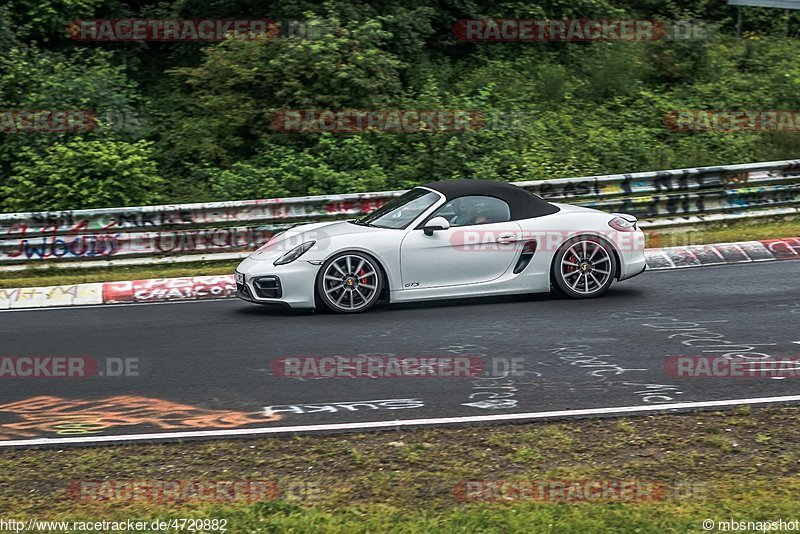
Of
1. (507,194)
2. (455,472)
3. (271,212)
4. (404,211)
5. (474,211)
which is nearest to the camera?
(455,472)

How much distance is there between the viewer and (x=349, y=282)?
421 inches

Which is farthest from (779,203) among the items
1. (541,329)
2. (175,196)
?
(175,196)

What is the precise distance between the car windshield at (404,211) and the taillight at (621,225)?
1.93 metres

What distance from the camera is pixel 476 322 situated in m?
10.1

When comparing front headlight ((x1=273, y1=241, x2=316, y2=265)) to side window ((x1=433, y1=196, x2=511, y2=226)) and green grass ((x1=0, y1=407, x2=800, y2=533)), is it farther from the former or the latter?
green grass ((x1=0, y1=407, x2=800, y2=533))

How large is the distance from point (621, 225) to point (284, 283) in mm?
3708

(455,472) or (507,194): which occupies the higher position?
(507,194)

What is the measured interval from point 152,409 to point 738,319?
560cm

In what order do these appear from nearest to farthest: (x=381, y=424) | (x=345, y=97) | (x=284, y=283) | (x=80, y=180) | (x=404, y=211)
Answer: (x=381, y=424) < (x=284, y=283) < (x=404, y=211) < (x=80, y=180) < (x=345, y=97)

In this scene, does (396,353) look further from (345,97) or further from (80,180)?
(345,97)

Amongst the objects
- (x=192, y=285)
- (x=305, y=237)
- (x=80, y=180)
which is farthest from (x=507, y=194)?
(x=80, y=180)

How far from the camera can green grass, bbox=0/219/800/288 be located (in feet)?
44.8

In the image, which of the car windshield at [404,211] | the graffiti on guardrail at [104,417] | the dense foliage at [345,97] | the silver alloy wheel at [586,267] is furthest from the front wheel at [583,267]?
the dense foliage at [345,97]

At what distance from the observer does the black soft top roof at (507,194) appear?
36.3 feet
